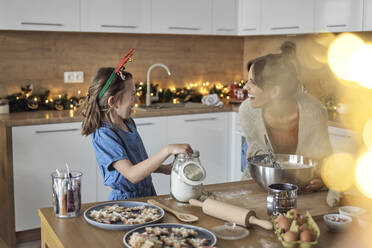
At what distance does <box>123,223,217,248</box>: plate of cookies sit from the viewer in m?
1.30

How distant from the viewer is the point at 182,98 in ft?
14.8

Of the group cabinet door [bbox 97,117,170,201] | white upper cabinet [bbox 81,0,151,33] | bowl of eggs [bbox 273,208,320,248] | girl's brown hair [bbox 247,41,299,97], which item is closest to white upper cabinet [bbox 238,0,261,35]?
white upper cabinet [bbox 81,0,151,33]

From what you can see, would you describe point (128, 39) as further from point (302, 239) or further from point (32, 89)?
point (302, 239)

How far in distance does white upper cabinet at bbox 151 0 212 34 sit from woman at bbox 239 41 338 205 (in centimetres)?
174

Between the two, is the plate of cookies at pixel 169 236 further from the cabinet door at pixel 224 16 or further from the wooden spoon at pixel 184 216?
the cabinet door at pixel 224 16

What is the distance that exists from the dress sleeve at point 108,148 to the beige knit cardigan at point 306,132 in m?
0.69

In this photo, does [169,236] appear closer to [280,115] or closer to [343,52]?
[280,115]

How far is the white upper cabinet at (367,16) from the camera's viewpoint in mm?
3414

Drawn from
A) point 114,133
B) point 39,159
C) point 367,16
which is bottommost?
point 39,159

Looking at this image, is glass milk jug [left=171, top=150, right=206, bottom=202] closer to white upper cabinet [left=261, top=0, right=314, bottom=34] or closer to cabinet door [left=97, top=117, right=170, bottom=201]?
cabinet door [left=97, top=117, right=170, bottom=201]

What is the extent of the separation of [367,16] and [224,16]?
138 centimetres

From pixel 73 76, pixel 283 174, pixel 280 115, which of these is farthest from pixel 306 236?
pixel 73 76

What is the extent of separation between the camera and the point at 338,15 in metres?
3.65

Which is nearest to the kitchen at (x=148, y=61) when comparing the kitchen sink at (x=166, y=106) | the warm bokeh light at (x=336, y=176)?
the kitchen sink at (x=166, y=106)
